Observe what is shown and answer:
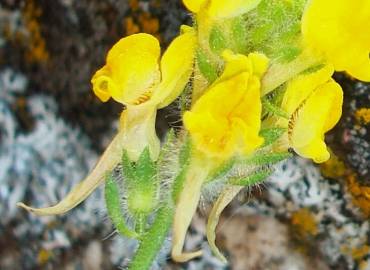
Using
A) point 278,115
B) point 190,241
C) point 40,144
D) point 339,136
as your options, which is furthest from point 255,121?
point 40,144

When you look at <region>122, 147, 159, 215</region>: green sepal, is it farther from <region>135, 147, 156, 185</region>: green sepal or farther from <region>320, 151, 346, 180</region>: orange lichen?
<region>320, 151, 346, 180</region>: orange lichen

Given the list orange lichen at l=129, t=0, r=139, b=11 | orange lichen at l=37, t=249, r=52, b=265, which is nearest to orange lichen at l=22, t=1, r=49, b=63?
orange lichen at l=129, t=0, r=139, b=11

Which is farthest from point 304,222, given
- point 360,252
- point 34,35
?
point 34,35

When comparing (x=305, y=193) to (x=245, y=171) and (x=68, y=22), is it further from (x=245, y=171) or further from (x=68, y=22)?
(x=245, y=171)

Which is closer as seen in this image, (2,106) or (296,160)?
(296,160)

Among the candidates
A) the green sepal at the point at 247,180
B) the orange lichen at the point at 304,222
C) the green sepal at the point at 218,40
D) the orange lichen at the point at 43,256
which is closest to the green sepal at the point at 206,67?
the green sepal at the point at 218,40

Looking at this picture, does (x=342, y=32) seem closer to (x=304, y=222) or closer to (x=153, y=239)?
(x=153, y=239)

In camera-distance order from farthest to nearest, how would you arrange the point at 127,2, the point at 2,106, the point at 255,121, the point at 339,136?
the point at 2,106 → the point at 127,2 → the point at 339,136 → the point at 255,121
